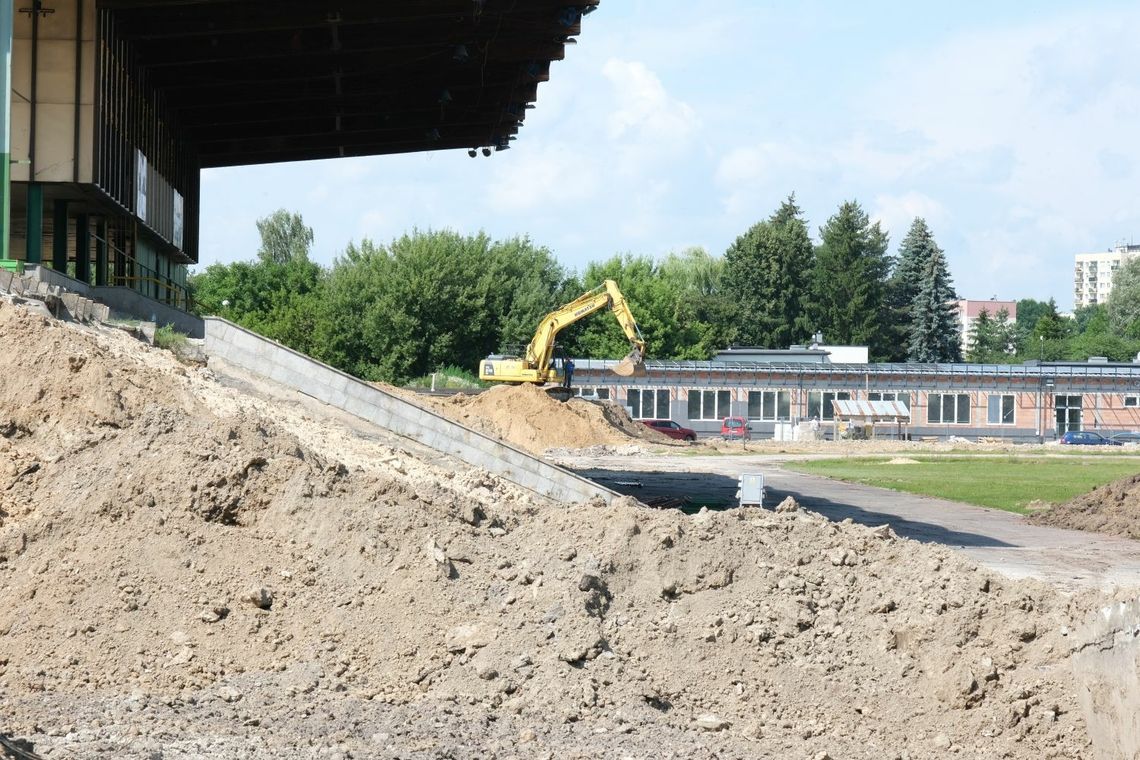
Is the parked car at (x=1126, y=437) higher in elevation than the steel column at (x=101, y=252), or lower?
lower

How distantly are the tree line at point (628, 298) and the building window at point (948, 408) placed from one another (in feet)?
71.3

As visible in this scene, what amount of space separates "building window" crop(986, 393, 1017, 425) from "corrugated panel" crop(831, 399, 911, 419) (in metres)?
6.69

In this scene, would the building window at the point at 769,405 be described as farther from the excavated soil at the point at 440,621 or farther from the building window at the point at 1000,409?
the excavated soil at the point at 440,621

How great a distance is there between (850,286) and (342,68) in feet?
255

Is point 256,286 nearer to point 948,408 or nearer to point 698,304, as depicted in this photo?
point 698,304

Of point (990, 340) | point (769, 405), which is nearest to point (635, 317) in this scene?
point (769, 405)

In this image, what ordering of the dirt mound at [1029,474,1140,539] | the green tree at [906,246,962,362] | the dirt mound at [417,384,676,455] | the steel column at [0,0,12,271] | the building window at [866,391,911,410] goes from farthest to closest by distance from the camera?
1. the green tree at [906,246,962,362]
2. the building window at [866,391,911,410]
3. the dirt mound at [417,384,676,455]
4. the dirt mound at [1029,474,1140,539]
5. the steel column at [0,0,12,271]

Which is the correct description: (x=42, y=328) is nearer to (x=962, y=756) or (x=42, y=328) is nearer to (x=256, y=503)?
(x=256, y=503)

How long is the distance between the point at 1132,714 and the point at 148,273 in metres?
30.9

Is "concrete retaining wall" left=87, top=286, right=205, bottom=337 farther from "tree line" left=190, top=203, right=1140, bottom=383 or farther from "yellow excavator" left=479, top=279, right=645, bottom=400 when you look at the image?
"tree line" left=190, top=203, right=1140, bottom=383

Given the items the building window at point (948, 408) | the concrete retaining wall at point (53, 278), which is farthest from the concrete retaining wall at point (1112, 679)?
the building window at point (948, 408)

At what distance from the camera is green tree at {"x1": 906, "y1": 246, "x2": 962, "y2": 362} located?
10294 centimetres

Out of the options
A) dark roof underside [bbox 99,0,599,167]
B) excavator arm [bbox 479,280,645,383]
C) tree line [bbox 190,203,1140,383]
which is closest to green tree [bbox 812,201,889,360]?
tree line [bbox 190,203,1140,383]

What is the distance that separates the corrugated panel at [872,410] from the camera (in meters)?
69.8
